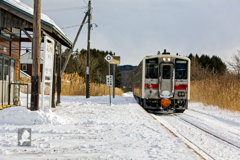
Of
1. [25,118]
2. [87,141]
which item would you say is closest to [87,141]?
[87,141]

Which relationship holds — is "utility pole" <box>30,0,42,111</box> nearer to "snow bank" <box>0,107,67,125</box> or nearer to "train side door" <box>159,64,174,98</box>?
"snow bank" <box>0,107,67,125</box>

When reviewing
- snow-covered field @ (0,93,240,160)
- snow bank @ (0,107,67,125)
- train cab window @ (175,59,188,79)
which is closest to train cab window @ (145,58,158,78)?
train cab window @ (175,59,188,79)

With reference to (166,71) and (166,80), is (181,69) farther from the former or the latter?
(166,80)

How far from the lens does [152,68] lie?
12797mm

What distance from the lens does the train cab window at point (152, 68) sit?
41.8ft

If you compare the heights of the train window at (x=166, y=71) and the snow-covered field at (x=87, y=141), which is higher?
the train window at (x=166, y=71)

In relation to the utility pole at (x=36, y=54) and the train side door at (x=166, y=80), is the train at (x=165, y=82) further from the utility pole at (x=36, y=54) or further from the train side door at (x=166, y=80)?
the utility pole at (x=36, y=54)

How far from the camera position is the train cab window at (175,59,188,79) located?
1269cm

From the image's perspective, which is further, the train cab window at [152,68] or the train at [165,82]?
the train cab window at [152,68]

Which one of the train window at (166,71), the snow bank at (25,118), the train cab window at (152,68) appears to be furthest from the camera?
the train cab window at (152,68)

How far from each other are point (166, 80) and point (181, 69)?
97 cm

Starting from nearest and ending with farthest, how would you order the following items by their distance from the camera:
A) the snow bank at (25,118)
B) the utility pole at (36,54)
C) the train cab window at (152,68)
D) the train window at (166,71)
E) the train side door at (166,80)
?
1. the snow bank at (25,118)
2. the utility pole at (36,54)
3. the train side door at (166,80)
4. the train window at (166,71)
5. the train cab window at (152,68)

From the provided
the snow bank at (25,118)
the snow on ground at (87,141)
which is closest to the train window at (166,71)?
the snow on ground at (87,141)

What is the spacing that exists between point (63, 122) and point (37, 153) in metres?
3.16
